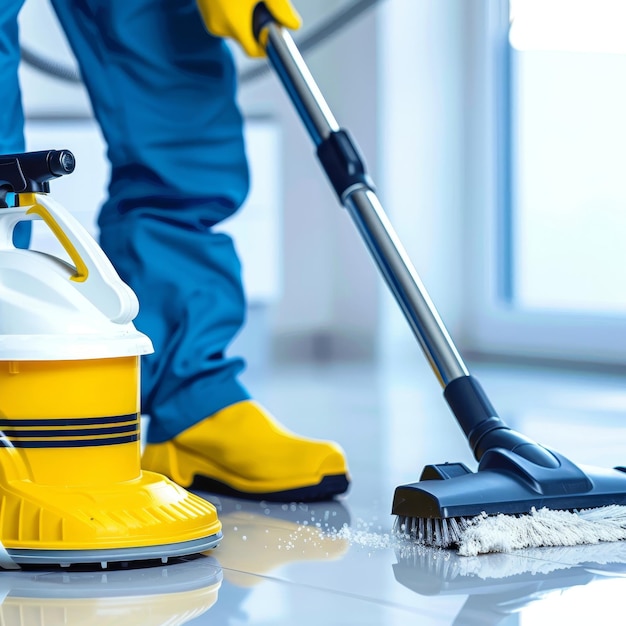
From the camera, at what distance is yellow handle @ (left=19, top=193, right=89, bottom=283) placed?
939 mm

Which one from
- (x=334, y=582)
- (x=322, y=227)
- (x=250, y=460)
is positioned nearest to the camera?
(x=334, y=582)

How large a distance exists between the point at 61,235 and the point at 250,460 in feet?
1.37

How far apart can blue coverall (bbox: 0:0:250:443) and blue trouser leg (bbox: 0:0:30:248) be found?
0.63 feet

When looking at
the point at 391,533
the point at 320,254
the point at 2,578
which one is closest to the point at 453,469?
the point at 391,533

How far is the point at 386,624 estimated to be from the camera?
78 cm

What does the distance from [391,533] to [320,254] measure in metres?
1.97

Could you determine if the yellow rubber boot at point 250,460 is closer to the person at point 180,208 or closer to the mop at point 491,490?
the person at point 180,208

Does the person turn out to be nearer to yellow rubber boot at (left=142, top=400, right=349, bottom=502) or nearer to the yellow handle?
yellow rubber boot at (left=142, top=400, right=349, bottom=502)

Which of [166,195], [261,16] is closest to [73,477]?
[166,195]

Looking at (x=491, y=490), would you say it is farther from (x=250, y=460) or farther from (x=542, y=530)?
(x=250, y=460)

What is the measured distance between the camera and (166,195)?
1357mm

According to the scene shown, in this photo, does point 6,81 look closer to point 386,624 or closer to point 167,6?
point 167,6

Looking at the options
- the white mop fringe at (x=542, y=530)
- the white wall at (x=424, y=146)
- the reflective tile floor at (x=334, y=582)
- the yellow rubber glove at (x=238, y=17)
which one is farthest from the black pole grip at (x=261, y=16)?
the white wall at (x=424, y=146)

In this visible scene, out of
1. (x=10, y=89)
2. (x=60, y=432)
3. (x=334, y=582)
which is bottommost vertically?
(x=334, y=582)
